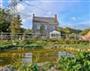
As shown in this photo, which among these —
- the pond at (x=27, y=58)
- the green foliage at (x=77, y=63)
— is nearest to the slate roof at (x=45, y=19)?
the pond at (x=27, y=58)

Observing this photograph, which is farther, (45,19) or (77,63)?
(45,19)

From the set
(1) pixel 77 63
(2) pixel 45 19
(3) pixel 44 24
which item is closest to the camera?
(1) pixel 77 63

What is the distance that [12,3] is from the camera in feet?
20.6

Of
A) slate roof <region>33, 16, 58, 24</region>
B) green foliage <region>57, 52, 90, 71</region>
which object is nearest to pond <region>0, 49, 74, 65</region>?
green foliage <region>57, 52, 90, 71</region>

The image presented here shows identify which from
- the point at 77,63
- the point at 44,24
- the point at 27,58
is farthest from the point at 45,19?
the point at 77,63

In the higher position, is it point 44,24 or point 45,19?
point 45,19

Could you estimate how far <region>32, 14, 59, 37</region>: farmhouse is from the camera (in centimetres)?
3700

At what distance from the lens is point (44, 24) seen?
128ft

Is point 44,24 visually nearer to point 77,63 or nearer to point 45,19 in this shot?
point 45,19

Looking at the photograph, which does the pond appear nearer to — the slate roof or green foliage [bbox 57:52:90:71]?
green foliage [bbox 57:52:90:71]

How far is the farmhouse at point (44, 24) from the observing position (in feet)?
121

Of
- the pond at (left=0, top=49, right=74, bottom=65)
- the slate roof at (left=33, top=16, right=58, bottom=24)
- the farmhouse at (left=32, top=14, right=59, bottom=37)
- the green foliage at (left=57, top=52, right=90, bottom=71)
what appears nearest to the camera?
the green foliage at (left=57, top=52, right=90, bottom=71)

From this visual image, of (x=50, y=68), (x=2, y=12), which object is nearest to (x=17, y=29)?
(x=2, y=12)

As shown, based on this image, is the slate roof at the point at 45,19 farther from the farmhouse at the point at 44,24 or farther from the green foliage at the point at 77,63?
the green foliage at the point at 77,63
